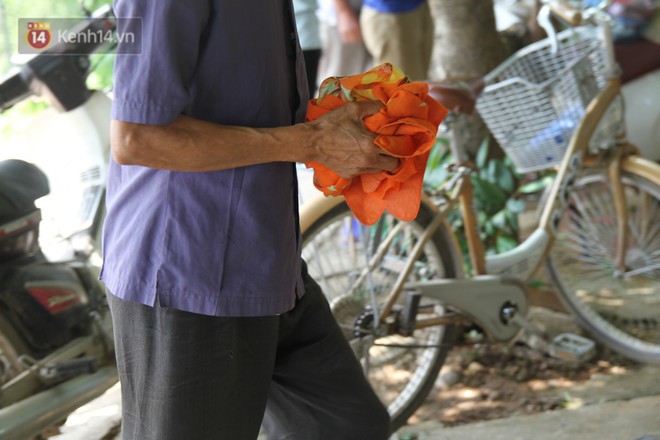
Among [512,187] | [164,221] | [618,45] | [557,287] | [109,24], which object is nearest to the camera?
[164,221]

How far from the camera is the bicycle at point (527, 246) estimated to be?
281cm

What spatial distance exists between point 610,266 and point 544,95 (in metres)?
0.84

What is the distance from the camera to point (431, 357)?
303 centimetres

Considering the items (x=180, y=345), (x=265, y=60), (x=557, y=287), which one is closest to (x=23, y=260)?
(x=180, y=345)

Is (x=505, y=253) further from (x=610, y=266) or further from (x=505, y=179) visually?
(x=505, y=179)

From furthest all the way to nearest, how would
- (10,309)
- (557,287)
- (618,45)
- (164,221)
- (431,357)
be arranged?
1. (618,45)
2. (557,287)
3. (431,357)
4. (10,309)
5. (164,221)

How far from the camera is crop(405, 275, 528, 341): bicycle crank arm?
9.50ft

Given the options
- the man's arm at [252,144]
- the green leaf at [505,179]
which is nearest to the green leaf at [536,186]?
the green leaf at [505,179]

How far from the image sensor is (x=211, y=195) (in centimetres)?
146

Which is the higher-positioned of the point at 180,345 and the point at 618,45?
the point at 618,45

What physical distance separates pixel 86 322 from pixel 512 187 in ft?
7.27

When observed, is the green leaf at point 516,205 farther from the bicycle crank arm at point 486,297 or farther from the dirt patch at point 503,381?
the bicycle crank arm at point 486,297

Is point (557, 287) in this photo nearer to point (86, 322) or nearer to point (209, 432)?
point (86, 322)

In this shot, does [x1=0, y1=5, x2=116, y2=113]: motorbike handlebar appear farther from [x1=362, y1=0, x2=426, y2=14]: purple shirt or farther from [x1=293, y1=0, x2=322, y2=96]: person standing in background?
[x1=362, y1=0, x2=426, y2=14]: purple shirt
